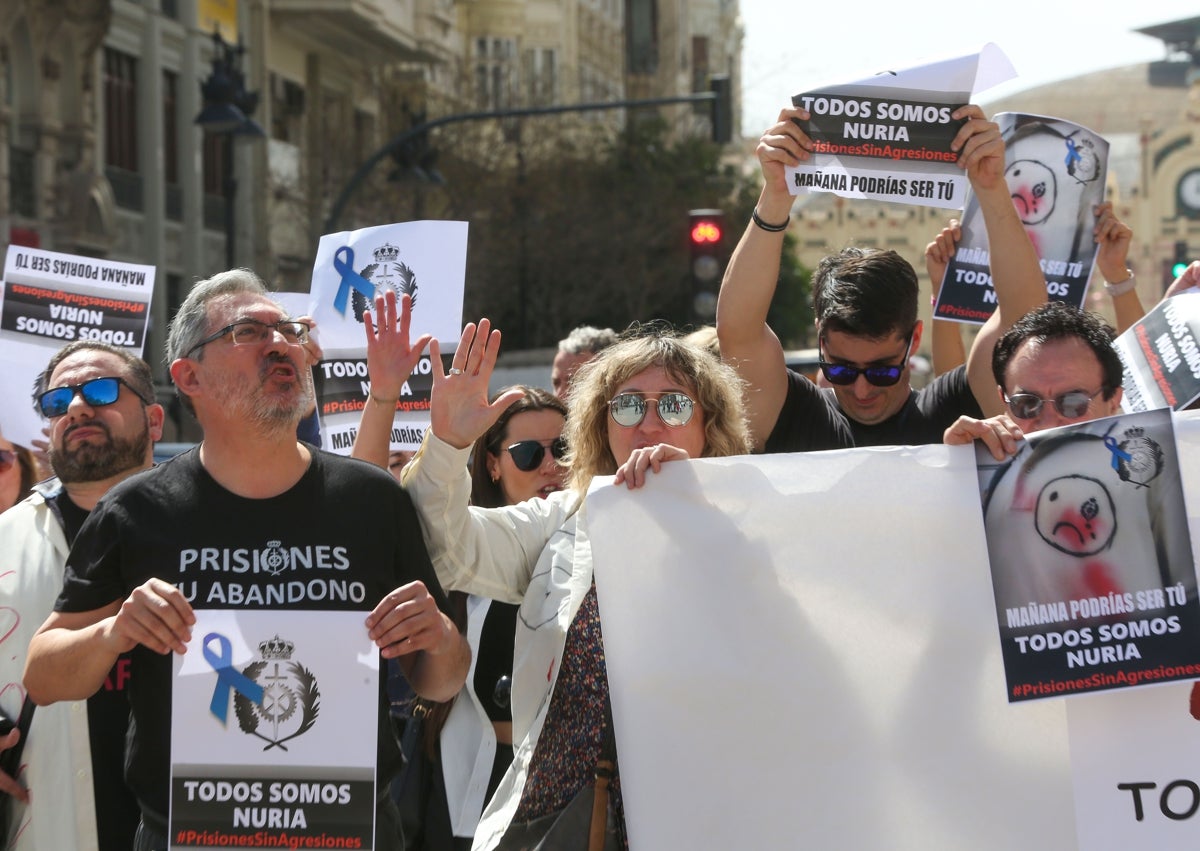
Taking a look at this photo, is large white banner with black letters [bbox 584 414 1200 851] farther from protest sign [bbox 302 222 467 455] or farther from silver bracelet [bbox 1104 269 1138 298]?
silver bracelet [bbox 1104 269 1138 298]

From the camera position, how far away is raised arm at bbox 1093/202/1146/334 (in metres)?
5.32

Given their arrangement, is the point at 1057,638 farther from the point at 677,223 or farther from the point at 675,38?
the point at 675,38

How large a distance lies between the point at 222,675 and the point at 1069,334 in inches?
68.7

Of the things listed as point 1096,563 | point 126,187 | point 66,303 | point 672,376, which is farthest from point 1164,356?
point 126,187

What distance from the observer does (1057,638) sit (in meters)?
3.30

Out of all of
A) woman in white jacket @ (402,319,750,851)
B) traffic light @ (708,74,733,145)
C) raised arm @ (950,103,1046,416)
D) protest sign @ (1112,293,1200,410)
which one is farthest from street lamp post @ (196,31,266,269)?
woman in white jacket @ (402,319,750,851)

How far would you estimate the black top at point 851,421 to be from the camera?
447 cm

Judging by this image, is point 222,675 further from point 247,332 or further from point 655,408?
point 655,408

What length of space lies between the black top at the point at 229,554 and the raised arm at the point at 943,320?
2471 millimetres

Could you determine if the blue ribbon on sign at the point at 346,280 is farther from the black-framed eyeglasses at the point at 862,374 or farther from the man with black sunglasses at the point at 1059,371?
the man with black sunglasses at the point at 1059,371

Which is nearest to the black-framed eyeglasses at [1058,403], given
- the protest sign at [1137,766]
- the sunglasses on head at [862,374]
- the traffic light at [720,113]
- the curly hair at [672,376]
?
the protest sign at [1137,766]

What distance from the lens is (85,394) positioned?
443 cm

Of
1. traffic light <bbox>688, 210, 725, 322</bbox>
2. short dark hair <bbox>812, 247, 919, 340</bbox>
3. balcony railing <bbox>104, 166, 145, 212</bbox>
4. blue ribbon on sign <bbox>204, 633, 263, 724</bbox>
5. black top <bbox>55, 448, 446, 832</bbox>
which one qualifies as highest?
balcony railing <bbox>104, 166, 145, 212</bbox>

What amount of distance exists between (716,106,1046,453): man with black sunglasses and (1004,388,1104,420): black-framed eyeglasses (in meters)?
0.83
